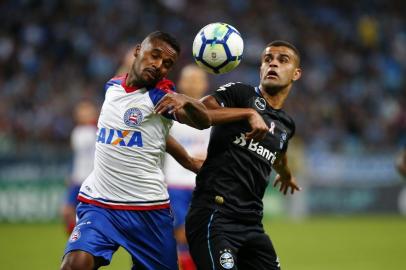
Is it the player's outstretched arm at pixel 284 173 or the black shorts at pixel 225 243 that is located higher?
the player's outstretched arm at pixel 284 173

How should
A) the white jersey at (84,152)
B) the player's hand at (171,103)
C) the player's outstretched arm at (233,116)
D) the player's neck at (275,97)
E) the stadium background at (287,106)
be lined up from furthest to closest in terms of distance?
1. the stadium background at (287,106)
2. the white jersey at (84,152)
3. the player's neck at (275,97)
4. the player's outstretched arm at (233,116)
5. the player's hand at (171,103)

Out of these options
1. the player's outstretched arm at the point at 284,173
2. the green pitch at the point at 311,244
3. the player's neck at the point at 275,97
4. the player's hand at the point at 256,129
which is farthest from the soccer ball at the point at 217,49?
the green pitch at the point at 311,244

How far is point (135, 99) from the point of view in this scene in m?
6.28

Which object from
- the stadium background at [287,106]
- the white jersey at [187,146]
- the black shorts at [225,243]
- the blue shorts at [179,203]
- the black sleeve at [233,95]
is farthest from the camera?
the stadium background at [287,106]

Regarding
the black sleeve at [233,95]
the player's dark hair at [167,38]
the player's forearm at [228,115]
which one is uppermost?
the player's dark hair at [167,38]

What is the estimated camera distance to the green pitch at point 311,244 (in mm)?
11922

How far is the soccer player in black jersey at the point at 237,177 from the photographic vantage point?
6023 mm

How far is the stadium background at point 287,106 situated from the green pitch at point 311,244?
3 cm

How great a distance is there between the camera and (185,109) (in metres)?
5.75

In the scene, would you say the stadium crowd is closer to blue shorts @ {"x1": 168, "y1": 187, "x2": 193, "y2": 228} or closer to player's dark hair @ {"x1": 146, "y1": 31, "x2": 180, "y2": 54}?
blue shorts @ {"x1": 168, "y1": 187, "x2": 193, "y2": 228}

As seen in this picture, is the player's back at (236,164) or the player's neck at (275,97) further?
the player's neck at (275,97)

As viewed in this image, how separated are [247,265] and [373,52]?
2165 cm

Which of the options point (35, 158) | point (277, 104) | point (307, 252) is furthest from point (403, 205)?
point (277, 104)

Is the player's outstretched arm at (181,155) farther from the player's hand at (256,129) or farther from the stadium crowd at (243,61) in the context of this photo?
the stadium crowd at (243,61)
